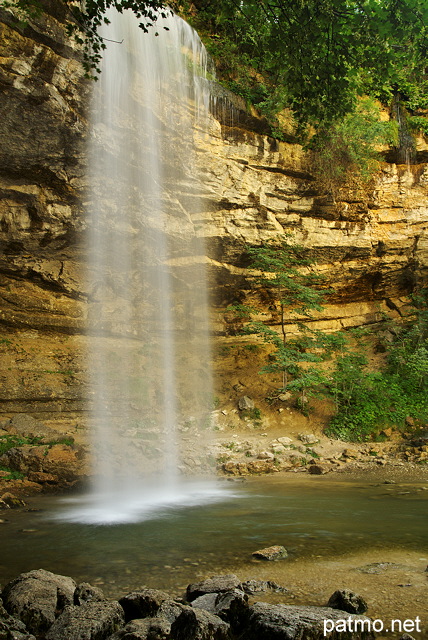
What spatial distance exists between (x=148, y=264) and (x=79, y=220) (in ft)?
10.0

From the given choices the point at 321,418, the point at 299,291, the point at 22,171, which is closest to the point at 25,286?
the point at 22,171

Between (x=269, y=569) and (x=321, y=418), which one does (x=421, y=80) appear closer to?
(x=321, y=418)

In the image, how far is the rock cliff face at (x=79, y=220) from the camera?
37.9ft

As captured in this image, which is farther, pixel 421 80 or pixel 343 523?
pixel 421 80

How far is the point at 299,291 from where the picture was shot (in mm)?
16172

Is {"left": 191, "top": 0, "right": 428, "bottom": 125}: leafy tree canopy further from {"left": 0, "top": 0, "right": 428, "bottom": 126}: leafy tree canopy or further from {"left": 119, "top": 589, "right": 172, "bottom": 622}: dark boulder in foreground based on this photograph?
{"left": 119, "top": 589, "right": 172, "bottom": 622}: dark boulder in foreground

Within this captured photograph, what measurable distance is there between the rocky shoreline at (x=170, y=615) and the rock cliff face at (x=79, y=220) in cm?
1085

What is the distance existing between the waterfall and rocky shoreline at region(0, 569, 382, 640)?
21.0 feet

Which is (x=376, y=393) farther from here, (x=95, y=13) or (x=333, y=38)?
(x=95, y=13)

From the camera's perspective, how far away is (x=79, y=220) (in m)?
14.0

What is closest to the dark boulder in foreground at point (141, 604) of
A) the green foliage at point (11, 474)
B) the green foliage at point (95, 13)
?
the green foliage at point (95, 13)

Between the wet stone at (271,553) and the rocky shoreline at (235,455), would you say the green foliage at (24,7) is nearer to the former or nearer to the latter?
the wet stone at (271,553)

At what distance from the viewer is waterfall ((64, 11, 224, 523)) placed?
12.0m

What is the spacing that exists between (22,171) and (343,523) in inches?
493
